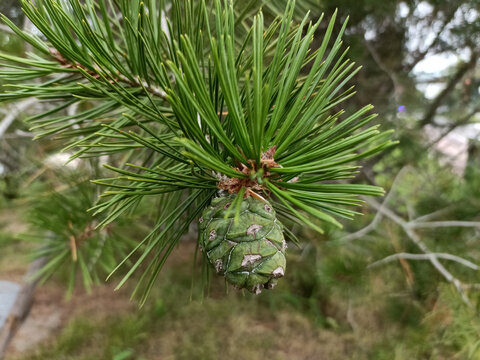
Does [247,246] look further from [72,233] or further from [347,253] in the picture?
[347,253]

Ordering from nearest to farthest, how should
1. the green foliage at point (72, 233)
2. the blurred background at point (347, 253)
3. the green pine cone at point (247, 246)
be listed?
the green pine cone at point (247, 246), the green foliage at point (72, 233), the blurred background at point (347, 253)

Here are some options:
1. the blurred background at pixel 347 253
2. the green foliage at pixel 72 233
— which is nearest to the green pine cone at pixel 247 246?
A: the blurred background at pixel 347 253

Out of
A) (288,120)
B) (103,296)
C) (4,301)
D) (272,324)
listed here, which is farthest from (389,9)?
(4,301)

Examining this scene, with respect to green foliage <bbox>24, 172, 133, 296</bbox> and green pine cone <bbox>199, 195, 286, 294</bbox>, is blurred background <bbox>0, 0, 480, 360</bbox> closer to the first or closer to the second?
green foliage <bbox>24, 172, 133, 296</bbox>

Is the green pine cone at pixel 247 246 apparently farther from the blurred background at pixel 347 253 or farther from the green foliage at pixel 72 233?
the green foliage at pixel 72 233

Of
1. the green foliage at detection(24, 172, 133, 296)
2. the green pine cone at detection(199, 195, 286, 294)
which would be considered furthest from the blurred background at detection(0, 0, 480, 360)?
the green pine cone at detection(199, 195, 286, 294)

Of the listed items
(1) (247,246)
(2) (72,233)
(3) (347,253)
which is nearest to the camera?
(1) (247,246)

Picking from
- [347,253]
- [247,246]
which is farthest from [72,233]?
[347,253]
